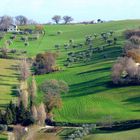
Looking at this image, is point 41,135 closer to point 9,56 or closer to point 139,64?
point 139,64

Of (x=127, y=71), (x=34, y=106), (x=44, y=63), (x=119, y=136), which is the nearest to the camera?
(x=119, y=136)

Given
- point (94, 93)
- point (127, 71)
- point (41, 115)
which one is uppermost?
point (127, 71)

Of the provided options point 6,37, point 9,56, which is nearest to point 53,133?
point 9,56

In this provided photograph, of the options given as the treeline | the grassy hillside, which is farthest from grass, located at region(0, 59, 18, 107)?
the grassy hillside

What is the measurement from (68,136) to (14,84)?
31.3 metres

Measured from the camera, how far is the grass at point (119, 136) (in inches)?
2014

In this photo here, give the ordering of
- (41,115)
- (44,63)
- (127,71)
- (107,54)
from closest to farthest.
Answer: (41,115)
(127,71)
(44,63)
(107,54)

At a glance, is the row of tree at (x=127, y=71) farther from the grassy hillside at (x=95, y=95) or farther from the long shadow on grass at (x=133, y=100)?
the long shadow on grass at (x=133, y=100)

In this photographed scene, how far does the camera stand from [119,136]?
52344 millimetres

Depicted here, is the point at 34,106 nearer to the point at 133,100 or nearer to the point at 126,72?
the point at 133,100

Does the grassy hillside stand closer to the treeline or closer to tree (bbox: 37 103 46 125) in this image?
the treeline

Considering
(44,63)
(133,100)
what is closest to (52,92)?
(133,100)

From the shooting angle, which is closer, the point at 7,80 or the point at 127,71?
the point at 127,71

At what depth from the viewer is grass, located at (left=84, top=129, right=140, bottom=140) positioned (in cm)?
5116
